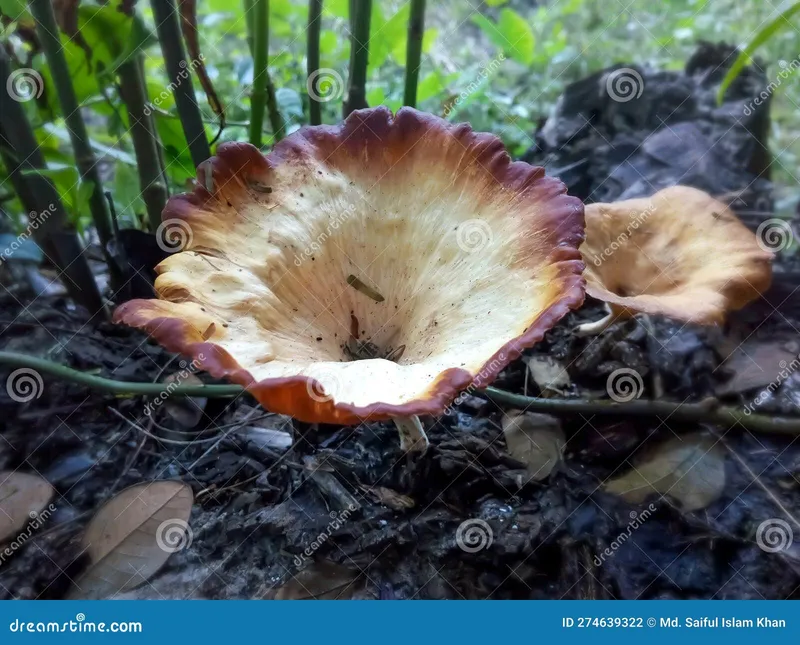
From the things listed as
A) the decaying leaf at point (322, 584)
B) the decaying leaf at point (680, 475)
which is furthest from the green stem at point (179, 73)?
the decaying leaf at point (680, 475)

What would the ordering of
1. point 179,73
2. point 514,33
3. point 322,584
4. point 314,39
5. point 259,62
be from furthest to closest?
point 514,33
point 314,39
point 259,62
point 179,73
point 322,584

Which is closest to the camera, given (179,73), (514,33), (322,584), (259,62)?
(322,584)

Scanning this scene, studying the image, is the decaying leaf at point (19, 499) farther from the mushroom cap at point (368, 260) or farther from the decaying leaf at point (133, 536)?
the mushroom cap at point (368, 260)

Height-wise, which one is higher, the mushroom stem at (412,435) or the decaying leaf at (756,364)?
the mushroom stem at (412,435)

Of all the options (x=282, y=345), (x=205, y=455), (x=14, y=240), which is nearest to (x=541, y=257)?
(x=282, y=345)

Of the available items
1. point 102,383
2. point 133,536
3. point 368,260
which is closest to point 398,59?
point 368,260

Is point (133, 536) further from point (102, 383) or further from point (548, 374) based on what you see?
point (548, 374)
